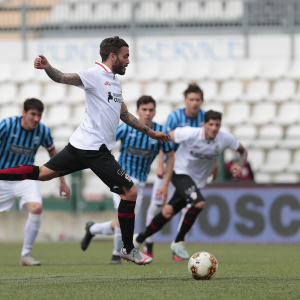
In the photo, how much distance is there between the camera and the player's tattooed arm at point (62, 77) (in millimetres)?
4328

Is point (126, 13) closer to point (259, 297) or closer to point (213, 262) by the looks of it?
point (213, 262)

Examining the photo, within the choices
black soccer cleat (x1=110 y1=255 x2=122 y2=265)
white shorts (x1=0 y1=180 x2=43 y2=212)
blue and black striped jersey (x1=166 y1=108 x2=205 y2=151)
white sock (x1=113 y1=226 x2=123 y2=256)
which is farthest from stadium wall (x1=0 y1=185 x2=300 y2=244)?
white shorts (x1=0 y1=180 x2=43 y2=212)

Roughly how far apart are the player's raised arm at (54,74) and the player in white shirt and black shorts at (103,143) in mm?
103

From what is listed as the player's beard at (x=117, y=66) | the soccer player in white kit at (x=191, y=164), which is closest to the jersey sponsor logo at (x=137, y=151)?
the soccer player in white kit at (x=191, y=164)

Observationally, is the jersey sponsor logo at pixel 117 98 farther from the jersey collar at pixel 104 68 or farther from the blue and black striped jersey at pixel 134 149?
the blue and black striped jersey at pixel 134 149

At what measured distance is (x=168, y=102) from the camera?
13828mm

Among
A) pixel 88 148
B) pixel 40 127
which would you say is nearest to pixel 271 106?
pixel 40 127

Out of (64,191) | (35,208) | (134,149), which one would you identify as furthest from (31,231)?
(134,149)

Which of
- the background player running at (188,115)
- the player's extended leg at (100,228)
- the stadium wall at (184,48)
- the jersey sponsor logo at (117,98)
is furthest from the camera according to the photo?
the stadium wall at (184,48)

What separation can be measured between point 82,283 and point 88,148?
1.08 metres

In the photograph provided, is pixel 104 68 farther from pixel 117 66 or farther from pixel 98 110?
pixel 98 110

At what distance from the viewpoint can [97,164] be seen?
4703 millimetres

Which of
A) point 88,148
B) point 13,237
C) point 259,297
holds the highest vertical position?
point 88,148

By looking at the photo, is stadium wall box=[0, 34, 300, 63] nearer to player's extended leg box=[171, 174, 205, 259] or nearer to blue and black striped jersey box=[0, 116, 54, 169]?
player's extended leg box=[171, 174, 205, 259]
